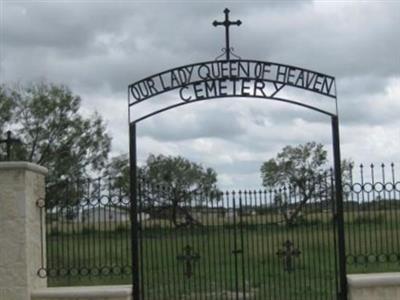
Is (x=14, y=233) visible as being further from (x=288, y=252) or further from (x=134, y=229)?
(x=288, y=252)

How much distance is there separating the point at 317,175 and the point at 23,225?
4.63 metres

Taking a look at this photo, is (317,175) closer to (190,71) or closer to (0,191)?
(190,71)

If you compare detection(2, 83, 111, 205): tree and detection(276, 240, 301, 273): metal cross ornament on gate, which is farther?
detection(2, 83, 111, 205): tree

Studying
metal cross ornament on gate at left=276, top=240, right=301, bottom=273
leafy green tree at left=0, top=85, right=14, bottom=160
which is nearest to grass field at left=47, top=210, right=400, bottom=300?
metal cross ornament on gate at left=276, top=240, right=301, bottom=273

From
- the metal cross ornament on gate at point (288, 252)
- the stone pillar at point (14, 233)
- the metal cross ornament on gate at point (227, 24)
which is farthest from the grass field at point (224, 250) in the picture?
the metal cross ornament on gate at point (227, 24)

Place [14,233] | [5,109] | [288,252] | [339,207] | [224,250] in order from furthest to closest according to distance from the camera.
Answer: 1. [5,109]
2. [224,250]
3. [288,252]
4. [339,207]
5. [14,233]

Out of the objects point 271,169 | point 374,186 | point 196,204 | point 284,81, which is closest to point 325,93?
point 284,81

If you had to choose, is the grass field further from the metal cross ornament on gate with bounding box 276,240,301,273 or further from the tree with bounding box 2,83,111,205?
the tree with bounding box 2,83,111,205

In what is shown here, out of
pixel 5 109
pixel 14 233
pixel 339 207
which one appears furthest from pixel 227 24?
pixel 5 109

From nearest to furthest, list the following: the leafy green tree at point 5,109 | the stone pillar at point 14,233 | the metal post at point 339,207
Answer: the stone pillar at point 14,233
the metal post at point 339,207
the leafy green tree at point 5,109

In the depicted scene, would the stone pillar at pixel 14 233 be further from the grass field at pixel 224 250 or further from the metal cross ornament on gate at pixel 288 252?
the metal cross ornament on gate at pixel 288 252

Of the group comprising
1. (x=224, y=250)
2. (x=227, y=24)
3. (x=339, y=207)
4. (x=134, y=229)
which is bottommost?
(x=224, y=250)

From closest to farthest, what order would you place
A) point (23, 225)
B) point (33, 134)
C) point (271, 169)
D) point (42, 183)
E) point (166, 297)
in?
point (23, 225) → point (42, 183) → point (166, 297) → point (271, 169) → point (33, 134)

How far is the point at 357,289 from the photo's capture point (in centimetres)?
1174
